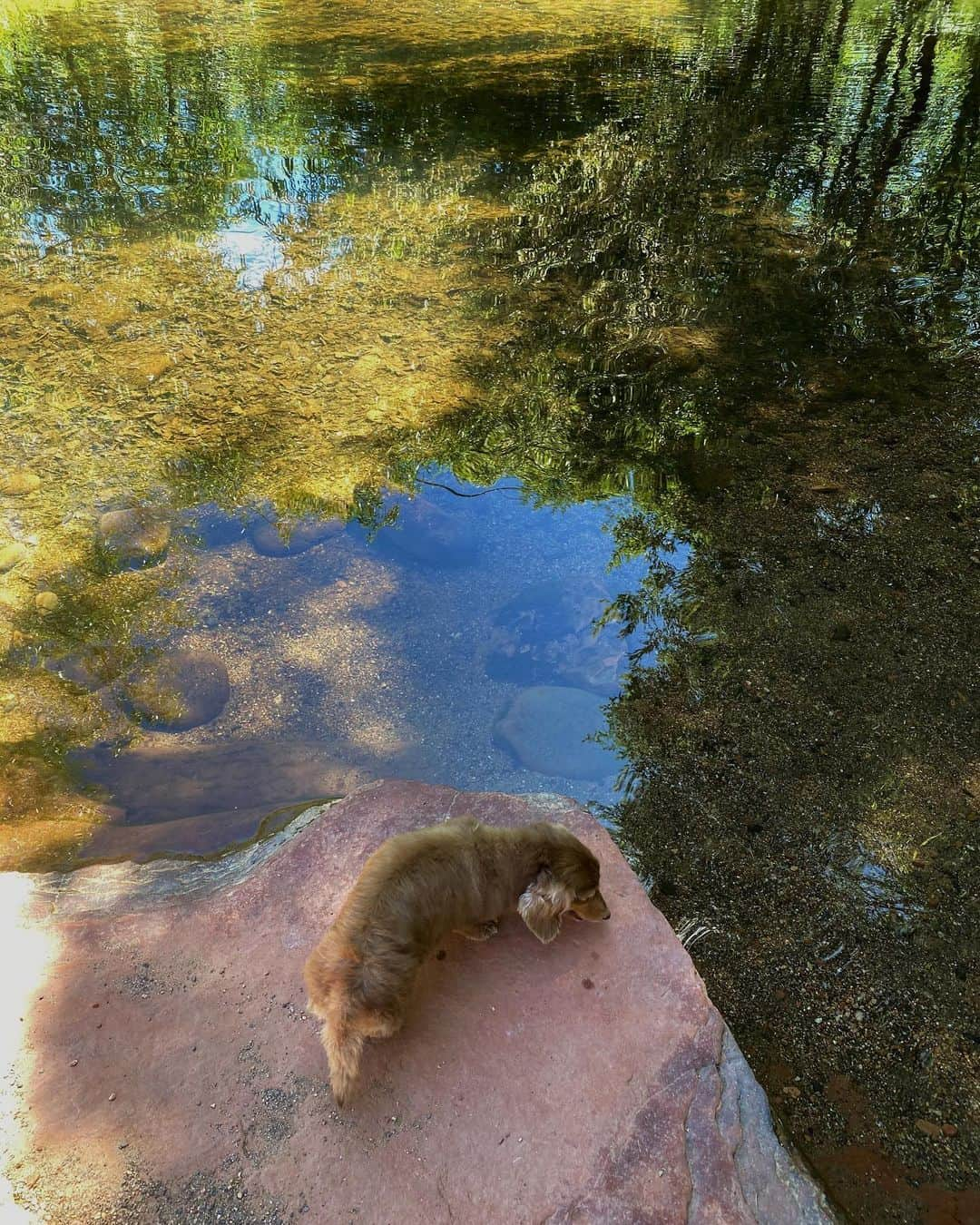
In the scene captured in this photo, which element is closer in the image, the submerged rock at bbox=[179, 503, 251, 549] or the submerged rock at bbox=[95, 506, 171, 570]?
the submerged rock at bbox=[95, 506, 171, 570]

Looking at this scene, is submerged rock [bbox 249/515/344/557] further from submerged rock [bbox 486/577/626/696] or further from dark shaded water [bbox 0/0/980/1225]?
submerged rock [bbox 486/577/626/696]

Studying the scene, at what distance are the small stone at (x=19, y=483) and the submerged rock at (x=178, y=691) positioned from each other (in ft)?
4.48

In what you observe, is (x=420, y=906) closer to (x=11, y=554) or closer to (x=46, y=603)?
(x=46, y=603)

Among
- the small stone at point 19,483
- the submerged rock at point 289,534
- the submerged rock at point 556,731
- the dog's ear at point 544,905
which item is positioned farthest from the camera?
the small stone at point 19,483

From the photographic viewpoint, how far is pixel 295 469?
4.22 meters

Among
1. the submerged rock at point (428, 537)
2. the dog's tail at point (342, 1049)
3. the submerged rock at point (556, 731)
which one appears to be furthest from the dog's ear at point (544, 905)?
the submerged rock at point (428, 537)

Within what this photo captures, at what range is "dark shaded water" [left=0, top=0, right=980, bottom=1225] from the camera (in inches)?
106

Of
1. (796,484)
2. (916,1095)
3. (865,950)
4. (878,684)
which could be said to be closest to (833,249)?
(796,484)

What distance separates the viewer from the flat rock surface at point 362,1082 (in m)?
1.85

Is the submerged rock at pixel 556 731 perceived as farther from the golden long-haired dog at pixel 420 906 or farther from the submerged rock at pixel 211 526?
the submerged rock at pixel 211 526

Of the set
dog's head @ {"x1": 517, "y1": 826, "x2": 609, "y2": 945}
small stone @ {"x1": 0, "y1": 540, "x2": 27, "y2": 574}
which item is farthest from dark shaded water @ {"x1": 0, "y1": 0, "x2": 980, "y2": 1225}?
dog's head @ {"x1": 517, "y1": 826, "x2": 609, "y2": 945}

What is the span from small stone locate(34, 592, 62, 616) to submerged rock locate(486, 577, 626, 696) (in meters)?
1.78

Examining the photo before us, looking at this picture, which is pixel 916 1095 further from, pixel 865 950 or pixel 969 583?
pixel 969 583

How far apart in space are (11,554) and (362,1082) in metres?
2.81
